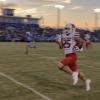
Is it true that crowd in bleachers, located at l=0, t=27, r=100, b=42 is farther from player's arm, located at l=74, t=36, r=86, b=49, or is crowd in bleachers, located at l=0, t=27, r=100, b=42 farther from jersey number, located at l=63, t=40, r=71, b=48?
player's arm, located at l=74, t=36, r=86, b=49

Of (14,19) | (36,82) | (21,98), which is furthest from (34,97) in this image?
(14,19)

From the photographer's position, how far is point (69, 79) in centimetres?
1345

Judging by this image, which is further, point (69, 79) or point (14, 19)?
point (14, 19)

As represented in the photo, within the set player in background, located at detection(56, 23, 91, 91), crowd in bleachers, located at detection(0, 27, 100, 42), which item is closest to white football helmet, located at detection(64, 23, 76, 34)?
player in background, located at detection(56, 23, 91, 91)

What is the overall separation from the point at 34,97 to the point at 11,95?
62cm

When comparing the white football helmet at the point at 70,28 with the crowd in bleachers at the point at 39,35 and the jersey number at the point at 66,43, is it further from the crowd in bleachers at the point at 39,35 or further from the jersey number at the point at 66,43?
the crowd in bleachers at the point at 39,35

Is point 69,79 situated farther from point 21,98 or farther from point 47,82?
point 21,98

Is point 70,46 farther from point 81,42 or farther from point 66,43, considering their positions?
point 81,42

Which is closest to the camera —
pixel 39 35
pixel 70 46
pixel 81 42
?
pixel 81 42

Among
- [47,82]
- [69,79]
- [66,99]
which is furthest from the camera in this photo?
[69,79]

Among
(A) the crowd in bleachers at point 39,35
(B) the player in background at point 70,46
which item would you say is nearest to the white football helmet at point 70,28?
(B) the player in background at point 70,46

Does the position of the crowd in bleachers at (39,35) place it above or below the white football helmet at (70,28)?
below

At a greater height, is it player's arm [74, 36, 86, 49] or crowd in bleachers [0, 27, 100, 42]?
player's arm [74, 36, 86, 49]

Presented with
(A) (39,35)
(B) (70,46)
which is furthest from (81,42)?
(A) (39,35)
